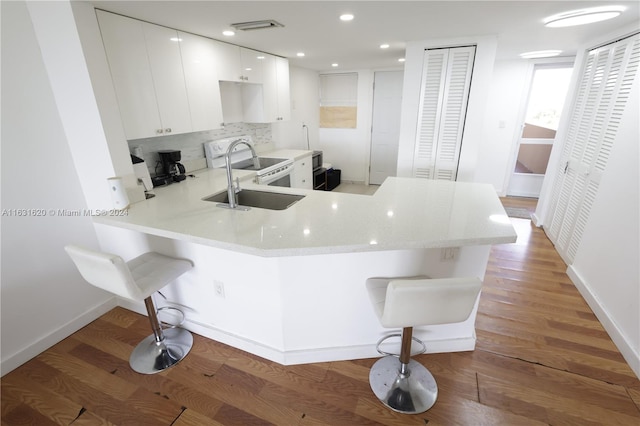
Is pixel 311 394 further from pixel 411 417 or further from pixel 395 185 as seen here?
pixel 395 185

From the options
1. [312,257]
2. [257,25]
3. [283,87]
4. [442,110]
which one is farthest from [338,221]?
[283,87]

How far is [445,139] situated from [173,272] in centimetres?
279

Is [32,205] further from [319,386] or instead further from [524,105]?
[524,105]

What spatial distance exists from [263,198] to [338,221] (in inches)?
35.6

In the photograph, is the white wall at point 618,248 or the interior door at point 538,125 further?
the interior door at point 538,125

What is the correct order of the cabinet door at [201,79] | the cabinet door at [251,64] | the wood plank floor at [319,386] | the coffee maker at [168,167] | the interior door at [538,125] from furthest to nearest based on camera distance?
the interior door at [538,125], the cabinet door at [251,64], the coffee maker at [168,167], the cabinet door at [201,79], the wood plank floor at [319,386]

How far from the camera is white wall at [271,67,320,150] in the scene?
15.5 ft

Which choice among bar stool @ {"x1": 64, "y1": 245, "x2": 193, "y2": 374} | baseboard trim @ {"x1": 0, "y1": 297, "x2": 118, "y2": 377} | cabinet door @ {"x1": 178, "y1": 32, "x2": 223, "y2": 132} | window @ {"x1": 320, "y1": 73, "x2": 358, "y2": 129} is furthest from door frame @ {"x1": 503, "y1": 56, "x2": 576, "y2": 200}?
baseboard trim @ {"x1": 0, "y1": 297, "x2": 118, "y2": 377}

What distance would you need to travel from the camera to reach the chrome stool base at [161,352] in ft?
6.29

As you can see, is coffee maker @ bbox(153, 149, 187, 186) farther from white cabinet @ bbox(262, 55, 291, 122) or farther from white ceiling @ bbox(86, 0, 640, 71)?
white cabinet @ bbox(262, 55, 291, 122)

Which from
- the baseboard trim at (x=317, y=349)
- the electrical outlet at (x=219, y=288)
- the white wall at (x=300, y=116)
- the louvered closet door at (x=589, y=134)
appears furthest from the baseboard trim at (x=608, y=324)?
the white wall at (x=300, y=116)

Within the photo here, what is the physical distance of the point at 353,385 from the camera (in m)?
1.79

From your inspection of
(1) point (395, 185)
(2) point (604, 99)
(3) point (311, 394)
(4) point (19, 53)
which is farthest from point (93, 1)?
(2) point (604, 99)

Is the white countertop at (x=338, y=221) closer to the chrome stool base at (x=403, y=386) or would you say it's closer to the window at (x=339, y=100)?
the chrome stool base at (x=403, y=386)
